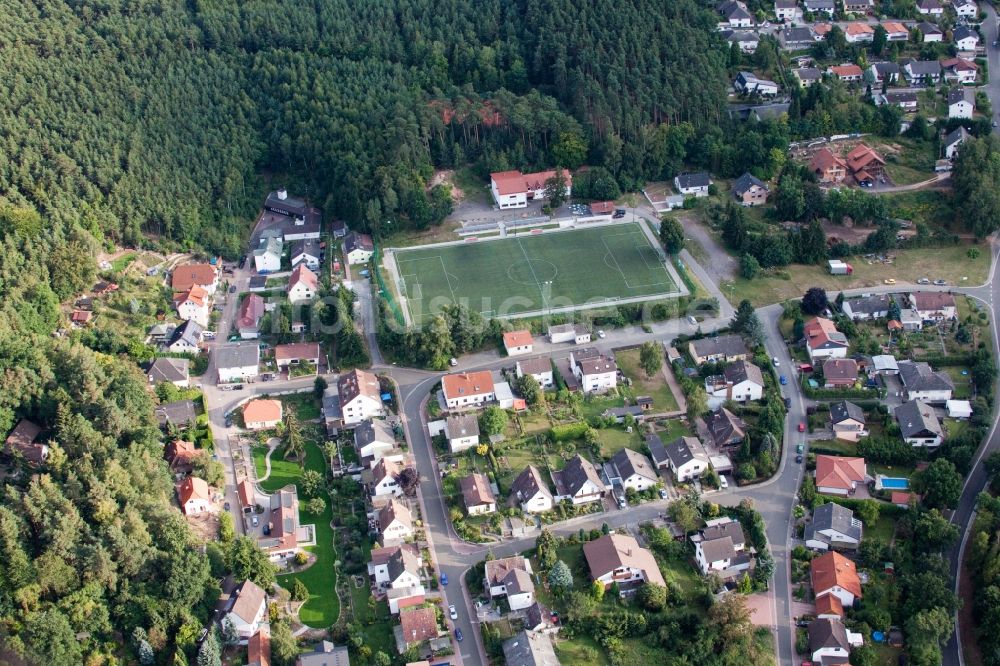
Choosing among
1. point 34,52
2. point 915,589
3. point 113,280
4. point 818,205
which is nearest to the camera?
point 915,589

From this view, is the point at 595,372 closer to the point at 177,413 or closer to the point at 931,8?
the point at 177,413

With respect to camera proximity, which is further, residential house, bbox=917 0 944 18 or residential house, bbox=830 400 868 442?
residential house, bbox=917 0 944 18

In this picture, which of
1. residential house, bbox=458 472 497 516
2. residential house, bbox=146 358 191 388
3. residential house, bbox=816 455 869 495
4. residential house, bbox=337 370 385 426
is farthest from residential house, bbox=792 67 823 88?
residential house, bbox=146 358 191 388

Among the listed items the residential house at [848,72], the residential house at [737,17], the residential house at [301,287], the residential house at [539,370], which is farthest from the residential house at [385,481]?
the residential house at [737,17]

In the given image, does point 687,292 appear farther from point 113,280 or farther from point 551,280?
point 113,280

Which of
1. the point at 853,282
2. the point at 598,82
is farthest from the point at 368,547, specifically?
the point at 598,82

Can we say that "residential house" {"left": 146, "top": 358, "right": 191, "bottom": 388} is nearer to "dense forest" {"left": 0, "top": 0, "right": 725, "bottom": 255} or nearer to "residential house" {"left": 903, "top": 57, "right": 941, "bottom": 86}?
"dense forest" {"left": 0, "top": 0, "right": 725, "bottom": 255}

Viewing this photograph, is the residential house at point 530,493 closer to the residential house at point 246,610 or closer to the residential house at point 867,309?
the residential house at point 246,610
